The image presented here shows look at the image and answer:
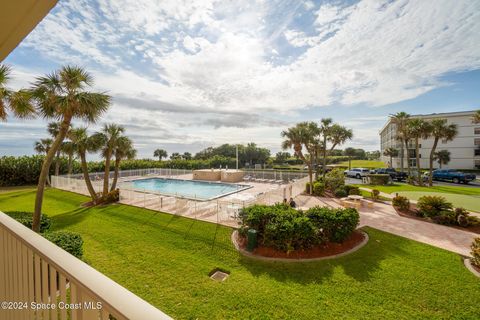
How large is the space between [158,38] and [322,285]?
8.38 meters

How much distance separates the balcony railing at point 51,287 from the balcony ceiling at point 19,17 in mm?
2101

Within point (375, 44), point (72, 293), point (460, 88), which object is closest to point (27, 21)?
point (72, 293)

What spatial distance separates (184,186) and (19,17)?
2378cm

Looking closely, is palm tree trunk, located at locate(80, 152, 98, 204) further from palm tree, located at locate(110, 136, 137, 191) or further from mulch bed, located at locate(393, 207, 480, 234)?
mulch bed, located at locate(393, 207, 480, 234)

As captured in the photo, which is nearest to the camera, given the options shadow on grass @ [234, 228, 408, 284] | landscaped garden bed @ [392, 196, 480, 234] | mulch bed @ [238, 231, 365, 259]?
shadow on grass @ [234, 228, 408, 284]

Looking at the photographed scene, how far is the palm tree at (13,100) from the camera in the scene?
27.6 ft

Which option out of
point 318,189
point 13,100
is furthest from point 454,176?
point 13,100

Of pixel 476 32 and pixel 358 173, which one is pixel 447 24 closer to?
pixel 476 32

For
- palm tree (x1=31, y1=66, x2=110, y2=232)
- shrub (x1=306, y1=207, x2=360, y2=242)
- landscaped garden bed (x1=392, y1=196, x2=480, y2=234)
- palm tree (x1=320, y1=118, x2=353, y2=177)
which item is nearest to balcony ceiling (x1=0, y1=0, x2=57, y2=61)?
palm tree (x1=31, y1=66, x2=110, y2=232)

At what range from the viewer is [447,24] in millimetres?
5516

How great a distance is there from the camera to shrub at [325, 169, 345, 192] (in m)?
18.5

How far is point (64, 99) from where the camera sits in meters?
8.62

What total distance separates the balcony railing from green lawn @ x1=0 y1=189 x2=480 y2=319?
3.48 m

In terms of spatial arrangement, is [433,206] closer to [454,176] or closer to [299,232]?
[299,232]
